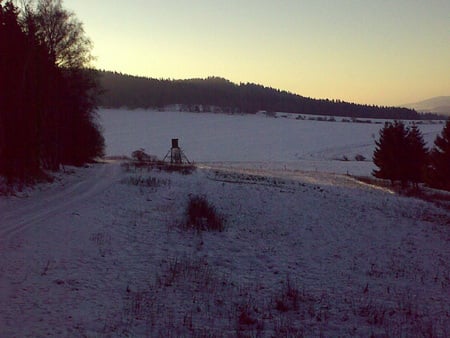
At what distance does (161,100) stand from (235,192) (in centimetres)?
12994

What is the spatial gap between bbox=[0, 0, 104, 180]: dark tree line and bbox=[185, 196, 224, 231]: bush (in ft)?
34.1

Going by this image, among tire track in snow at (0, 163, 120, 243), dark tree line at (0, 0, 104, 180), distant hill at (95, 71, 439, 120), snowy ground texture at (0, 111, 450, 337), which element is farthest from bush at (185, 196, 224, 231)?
distant hill at (95, 71, 439, 120)

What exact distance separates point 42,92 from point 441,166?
4056 centimetres

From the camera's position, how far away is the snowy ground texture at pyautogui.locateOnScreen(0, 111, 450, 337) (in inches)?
368

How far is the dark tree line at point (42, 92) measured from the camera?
79.2ft

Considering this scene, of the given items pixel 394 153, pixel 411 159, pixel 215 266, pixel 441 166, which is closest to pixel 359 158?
pixel 411 159

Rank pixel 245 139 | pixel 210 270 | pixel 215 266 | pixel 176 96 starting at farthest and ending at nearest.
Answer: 1. pixel 176 96
2. pixel 245 139
3. pixel 215 266
4. pixel 210 270

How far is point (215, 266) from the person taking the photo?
13.7 m

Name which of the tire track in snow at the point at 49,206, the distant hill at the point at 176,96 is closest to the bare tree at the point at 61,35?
the tire track in snow at the point at 49,206

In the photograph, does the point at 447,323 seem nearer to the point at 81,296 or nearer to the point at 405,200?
the point at 81,296

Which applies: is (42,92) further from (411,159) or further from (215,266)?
(411,159)

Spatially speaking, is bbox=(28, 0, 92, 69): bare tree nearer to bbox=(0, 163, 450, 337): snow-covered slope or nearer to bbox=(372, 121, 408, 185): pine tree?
A: bbox=(0, 163, 450, 337): snow-covered slope

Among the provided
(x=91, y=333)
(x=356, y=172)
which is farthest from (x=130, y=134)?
(x=91, y=333)

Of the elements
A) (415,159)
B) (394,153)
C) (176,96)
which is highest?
(176,96)
